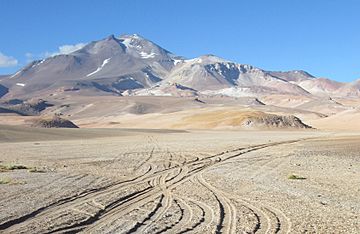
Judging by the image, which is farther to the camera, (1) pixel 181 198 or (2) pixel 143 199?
(1) pixel 181 198

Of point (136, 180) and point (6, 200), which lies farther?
point (136, 180)

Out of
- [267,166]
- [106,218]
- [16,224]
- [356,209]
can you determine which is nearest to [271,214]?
[356,209]

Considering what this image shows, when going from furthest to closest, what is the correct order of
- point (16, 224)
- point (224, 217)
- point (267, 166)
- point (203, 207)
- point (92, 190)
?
point (267, 166)
point (92, 190)
point (203, 207)
point (224, 217)
point (16, 224)

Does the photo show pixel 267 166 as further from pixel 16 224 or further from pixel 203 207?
pixel 16 224

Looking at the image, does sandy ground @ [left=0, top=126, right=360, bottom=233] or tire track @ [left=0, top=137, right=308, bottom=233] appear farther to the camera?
tire track @ [left=0, top=137, right=308, bottom=233]

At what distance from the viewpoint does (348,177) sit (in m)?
23.7

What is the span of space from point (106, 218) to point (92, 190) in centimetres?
516

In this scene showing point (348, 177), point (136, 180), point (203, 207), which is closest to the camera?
point (203, 207)

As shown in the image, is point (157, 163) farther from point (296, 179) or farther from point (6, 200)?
point (6, 200)

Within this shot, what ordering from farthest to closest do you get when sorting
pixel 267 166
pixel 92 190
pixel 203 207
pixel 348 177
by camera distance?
pixel 267 166
pixel 348 177
pixel 92 190
pixel 203 207

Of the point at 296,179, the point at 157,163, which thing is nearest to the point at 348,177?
the point at 296,179

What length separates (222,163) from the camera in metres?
30.8

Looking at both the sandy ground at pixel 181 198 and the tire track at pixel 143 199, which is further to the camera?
the tire track at pixel 143 199

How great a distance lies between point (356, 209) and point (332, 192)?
11.8 ft
